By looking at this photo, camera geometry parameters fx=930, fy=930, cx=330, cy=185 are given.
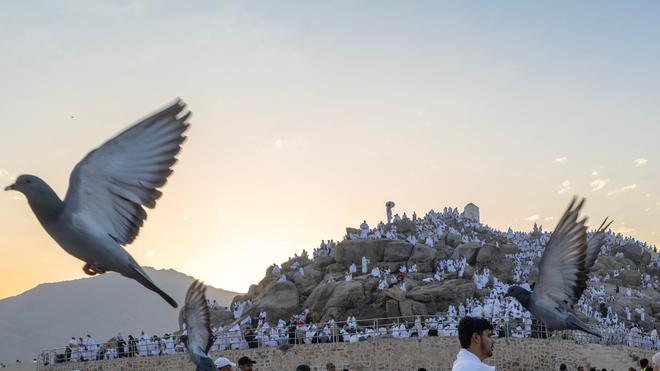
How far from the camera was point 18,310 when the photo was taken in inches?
5945

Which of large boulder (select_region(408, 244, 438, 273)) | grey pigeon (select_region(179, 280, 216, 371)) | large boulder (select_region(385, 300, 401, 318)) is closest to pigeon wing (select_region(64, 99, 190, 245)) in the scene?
grey pigeon (select_region(179, 280, 216, 371))

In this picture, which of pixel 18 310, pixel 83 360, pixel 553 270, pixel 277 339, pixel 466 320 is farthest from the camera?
pixel 18 310

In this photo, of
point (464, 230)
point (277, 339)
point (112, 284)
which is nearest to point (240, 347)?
point (277, 339)

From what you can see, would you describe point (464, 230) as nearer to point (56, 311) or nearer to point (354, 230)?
point (354, 230)

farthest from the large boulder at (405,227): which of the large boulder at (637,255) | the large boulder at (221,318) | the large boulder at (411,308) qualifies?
the large boulder at (637,255)

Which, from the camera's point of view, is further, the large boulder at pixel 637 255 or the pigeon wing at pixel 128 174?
the large boulder at pixel 637 255

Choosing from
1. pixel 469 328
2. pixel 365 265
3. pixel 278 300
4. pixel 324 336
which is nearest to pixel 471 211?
pixel 365 265

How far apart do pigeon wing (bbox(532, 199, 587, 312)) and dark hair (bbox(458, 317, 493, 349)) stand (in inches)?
197

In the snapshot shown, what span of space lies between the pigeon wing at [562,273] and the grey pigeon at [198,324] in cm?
365

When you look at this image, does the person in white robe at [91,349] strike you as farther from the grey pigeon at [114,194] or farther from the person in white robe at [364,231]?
the grey pigeon at [114,194]

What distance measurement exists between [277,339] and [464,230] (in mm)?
21477

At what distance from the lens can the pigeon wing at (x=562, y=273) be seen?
32.4 feet

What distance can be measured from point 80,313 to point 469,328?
152000 mm

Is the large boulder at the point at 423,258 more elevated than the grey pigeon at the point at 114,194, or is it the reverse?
the large boulder at the point at 423,258
